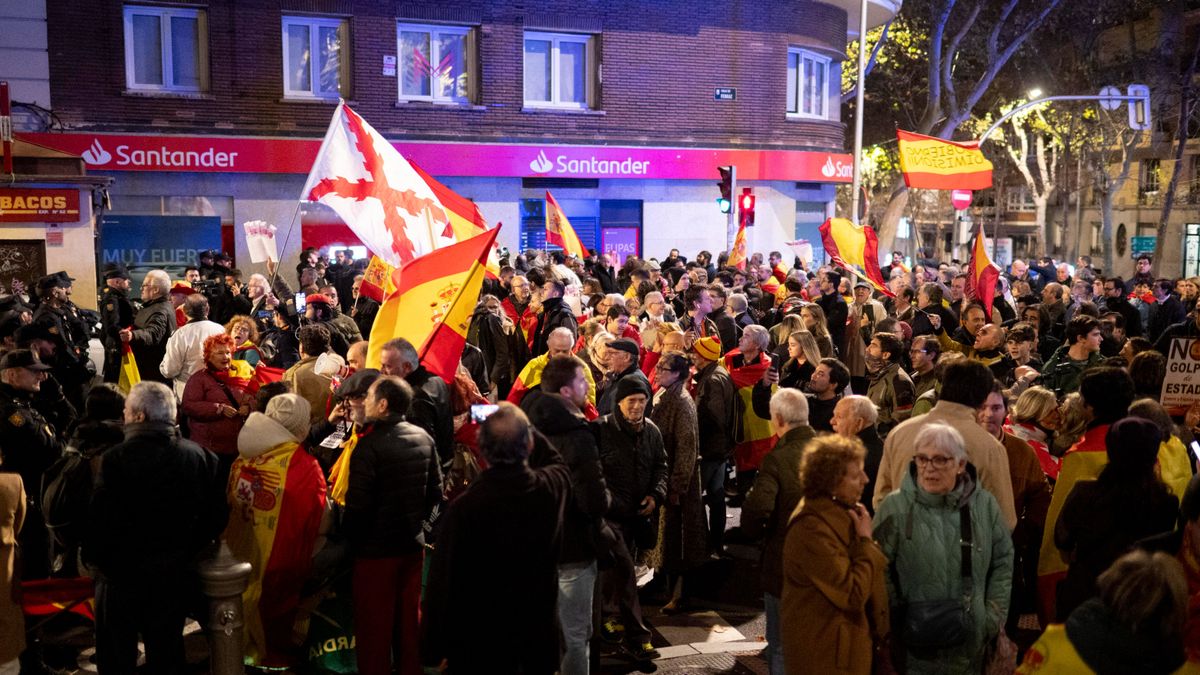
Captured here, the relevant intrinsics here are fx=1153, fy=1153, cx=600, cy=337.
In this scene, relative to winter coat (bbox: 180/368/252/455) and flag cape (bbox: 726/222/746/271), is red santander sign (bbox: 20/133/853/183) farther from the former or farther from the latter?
winter coat (bbox: 180/368/252/455)

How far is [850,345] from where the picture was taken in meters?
12.2

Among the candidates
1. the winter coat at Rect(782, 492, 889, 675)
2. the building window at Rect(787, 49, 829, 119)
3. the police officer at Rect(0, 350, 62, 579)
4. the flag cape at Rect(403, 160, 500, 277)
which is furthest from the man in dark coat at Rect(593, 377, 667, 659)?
the building window at Rect(787, 49, 829, 119)

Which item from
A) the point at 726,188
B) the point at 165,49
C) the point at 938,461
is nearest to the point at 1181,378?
the point at 938,461

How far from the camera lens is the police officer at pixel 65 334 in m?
9.15

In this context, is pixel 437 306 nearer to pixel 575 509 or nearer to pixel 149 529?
pixel 575 509

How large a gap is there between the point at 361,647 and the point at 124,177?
19007mm

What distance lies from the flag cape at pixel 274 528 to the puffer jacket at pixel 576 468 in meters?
1.30

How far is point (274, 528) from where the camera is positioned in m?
6.01

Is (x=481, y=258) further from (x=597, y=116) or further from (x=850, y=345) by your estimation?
(x=597, y=116)

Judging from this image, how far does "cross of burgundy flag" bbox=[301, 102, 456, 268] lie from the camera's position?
9555 millimetres

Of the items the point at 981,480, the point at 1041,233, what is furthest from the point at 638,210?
the point at 1041,233

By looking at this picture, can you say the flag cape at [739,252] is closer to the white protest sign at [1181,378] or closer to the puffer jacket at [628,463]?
the white protest sign at [1181,378]

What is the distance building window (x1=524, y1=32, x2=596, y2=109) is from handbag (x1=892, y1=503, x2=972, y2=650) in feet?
71.2

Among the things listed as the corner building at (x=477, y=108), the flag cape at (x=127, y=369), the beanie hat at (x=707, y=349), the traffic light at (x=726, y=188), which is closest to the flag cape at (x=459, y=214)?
the beanie hat at (x=707, y=349)
